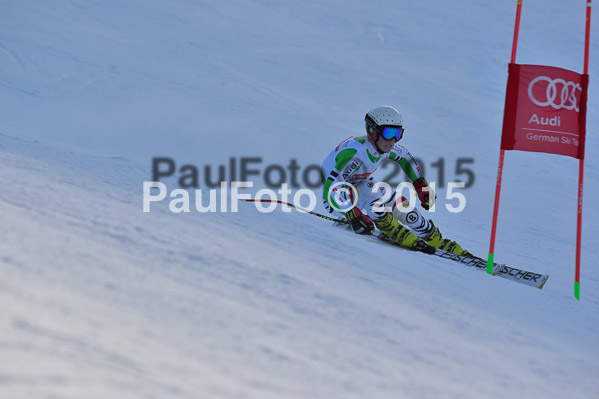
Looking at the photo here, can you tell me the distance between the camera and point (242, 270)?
3193 mm

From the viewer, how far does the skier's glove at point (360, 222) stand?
5316mm

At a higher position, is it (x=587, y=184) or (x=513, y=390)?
(x=587, y=184)

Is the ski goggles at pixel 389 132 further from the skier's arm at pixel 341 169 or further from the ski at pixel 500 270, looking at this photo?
the ski at pixel 500 270

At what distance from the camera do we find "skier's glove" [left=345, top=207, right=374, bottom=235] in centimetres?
532

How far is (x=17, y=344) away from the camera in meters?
1.90

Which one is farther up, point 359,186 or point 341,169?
point 341,169

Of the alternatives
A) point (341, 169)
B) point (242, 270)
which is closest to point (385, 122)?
point (341, 169)

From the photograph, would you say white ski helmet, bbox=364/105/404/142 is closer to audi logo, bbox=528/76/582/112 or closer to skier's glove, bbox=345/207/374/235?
skier's glove, bbox=345/207/374/235

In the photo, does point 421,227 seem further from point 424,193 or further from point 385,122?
point 385,122

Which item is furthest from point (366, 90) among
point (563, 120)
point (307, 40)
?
point (563, 120)

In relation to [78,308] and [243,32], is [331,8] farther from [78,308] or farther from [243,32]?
[78,308]

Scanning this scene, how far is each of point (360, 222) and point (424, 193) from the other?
2.99ft

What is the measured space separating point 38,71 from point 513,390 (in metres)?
10.5

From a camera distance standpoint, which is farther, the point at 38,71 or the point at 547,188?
the point at 38,71
